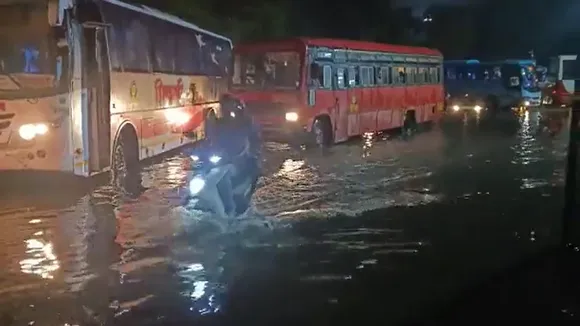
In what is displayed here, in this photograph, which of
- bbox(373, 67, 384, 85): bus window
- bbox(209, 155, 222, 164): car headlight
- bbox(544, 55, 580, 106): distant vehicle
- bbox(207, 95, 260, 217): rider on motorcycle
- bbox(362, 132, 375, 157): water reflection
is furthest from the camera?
bbox(544, 55, 580, 106): distant vehicle

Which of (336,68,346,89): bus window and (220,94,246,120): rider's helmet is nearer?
(220,94,246,120): rider's helmet

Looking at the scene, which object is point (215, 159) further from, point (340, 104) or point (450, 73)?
point (450, 73)

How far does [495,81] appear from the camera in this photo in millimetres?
44844

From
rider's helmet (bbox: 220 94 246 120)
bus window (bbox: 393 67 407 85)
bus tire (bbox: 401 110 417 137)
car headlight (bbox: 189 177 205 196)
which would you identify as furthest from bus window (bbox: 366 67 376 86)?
rider's helmet (bbox: 220 94 246 120)

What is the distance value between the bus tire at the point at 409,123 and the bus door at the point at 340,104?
590cm

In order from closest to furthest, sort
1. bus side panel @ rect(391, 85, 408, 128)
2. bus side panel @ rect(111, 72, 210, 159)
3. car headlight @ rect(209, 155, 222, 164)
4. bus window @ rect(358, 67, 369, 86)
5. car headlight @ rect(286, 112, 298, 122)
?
car headlight @ rect(209, 155, 222, 164), bus side panel @ rect(111, 72, 210, 159), car headlight @ rect(286, 112, 298, 122), bus window @ rect(358, 67, 369, 86), bus side panel @ rect(391, 85, 408, 128)

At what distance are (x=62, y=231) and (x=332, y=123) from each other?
12213 millimetres

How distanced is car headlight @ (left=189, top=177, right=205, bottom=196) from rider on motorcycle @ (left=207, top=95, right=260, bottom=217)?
6.73 feet

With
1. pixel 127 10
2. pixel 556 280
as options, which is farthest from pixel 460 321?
pixel 127 10

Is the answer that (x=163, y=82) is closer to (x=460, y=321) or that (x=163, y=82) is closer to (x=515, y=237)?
(x=515, y=237)

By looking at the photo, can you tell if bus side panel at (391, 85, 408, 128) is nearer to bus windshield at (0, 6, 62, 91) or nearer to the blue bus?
bus windshield at (0, 6, 62, 91)

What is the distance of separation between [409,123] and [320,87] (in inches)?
346

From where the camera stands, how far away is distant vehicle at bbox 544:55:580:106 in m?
49.1

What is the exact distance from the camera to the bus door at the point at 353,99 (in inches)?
894
